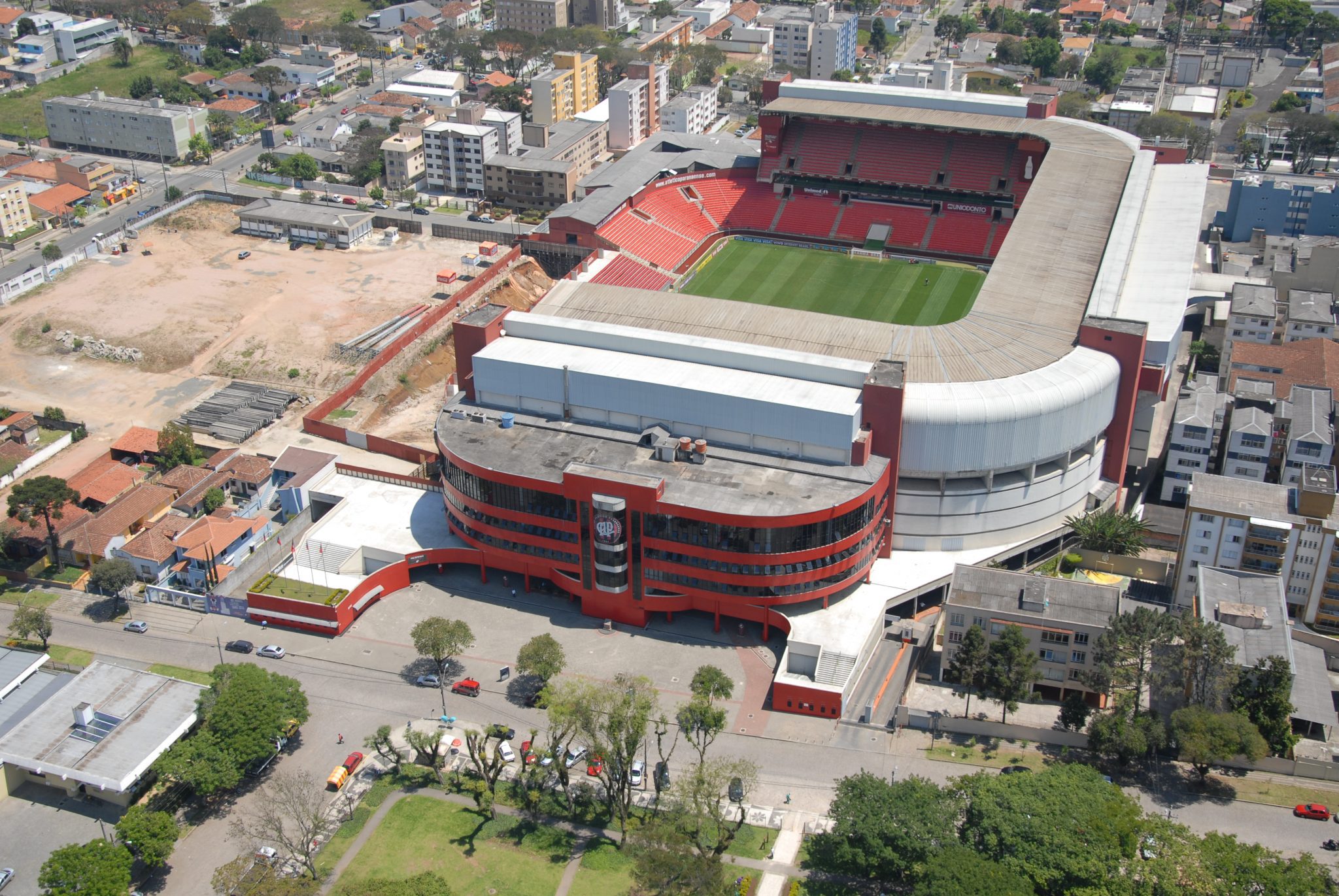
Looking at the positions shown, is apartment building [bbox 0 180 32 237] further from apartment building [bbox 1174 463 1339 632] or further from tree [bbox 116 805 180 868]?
apartment building [bbox 1174 463 1339 632]

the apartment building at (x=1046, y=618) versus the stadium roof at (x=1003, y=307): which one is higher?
the stadium roof at (x=1003, y=307)

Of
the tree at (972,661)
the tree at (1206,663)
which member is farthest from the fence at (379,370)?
the tree at (1206,663)

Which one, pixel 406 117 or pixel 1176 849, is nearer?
pixel 1176 849

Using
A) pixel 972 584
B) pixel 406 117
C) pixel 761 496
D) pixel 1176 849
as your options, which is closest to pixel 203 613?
pixel 761 496

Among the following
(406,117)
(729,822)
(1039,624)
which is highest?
(406,117)

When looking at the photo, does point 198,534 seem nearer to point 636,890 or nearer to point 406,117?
point 636,890

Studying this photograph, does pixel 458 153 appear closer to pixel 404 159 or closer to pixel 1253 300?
pixel 404 159

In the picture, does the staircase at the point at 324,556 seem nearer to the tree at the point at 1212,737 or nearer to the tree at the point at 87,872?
the tree at the point at 87,872
